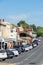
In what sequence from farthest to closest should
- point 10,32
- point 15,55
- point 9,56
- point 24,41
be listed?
1. point 24,41
2. point 10,32
3. point 15,55
4. point 9,56

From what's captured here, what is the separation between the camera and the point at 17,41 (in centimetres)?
11456

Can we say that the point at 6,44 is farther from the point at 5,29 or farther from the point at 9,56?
the point at 9,56

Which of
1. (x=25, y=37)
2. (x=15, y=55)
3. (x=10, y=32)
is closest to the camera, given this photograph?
(x=15, y=55)

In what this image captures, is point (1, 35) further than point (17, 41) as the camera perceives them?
No

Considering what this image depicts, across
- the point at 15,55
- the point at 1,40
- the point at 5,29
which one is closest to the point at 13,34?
the point at 5,29

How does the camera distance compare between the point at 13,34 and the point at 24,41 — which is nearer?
the point at 13,34

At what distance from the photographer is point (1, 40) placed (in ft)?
277

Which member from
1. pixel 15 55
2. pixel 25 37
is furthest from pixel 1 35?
pixel 25 37

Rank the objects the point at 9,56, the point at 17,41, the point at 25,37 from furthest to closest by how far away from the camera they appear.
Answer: the point at 25,37 → the point at 17,41 → the point at 9,56

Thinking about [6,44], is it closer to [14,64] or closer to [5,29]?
[5,29]

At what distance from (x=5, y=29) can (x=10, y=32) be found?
30.3 feet

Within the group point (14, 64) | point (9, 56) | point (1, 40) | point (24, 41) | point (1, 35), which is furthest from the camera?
point (24, 41)

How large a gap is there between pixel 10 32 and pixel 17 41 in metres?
12.5

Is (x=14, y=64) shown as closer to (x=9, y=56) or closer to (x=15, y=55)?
(x=9, y=56)
